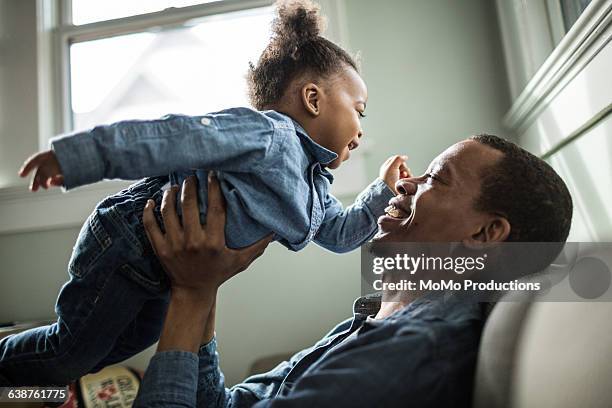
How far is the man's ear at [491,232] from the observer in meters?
0.73

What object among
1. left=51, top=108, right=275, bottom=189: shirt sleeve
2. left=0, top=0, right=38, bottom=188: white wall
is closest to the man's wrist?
left=51, top=108, right=275, bottom=189: shirt sleeve

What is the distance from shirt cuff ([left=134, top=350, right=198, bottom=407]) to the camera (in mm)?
696

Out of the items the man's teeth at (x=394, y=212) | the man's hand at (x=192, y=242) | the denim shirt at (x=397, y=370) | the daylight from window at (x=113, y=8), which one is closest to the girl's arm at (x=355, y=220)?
the man's teeth at (x=394, y=212)

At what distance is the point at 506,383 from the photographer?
1.57ft

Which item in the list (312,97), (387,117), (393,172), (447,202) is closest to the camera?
(447,202)

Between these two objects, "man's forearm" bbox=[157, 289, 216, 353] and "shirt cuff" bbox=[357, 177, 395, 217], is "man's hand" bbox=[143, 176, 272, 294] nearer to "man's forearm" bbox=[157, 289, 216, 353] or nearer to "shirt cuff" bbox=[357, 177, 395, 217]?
"man's forearm" bbox=[157, 289, 216, 353]

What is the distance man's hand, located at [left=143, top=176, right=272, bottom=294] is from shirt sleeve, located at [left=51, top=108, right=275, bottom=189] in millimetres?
85

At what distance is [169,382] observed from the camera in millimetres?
704

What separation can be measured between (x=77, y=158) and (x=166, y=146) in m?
0.13

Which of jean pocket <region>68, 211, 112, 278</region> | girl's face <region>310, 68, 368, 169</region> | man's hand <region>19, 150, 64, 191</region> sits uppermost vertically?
→ girl's face <region>310, 68, 368, 169</region>

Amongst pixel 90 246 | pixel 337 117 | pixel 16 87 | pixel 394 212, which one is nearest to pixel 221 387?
pixel 90 246

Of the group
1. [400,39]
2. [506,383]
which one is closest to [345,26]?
[400,39]

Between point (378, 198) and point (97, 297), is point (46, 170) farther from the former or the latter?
point (378, 198)

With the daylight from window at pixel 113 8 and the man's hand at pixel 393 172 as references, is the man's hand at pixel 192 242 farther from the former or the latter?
the daylight from window at pixel 113 8
